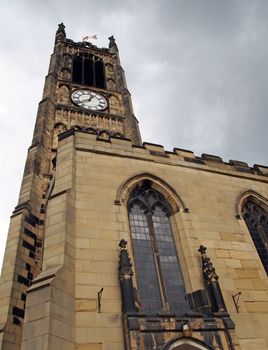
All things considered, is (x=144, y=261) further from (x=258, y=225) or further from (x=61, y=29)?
(x=61, y=29)

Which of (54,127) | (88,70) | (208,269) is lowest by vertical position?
(208,269)

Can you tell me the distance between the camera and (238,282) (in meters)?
9.21

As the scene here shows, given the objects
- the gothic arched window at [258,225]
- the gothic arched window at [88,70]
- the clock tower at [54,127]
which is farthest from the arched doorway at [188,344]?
the gothic arched window at [88,70]

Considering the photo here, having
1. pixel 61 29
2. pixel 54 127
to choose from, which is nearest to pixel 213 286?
pixel 54 127

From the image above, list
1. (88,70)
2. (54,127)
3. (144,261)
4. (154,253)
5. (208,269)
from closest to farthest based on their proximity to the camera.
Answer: (208,269) < (144,261) < (154,253) < (54,127) < (88,70)

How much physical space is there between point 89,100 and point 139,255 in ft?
64.1

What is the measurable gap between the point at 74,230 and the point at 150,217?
2.67 m

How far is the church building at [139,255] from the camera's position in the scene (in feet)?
23.4

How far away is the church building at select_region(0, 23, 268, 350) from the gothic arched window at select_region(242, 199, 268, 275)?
4 cm

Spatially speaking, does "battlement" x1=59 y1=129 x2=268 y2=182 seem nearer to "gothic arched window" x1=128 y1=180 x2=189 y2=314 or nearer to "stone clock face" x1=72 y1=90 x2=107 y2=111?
"gothic arched window" x1=128 y1=180 x2=189 y2=314

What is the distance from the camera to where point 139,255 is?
364 inches

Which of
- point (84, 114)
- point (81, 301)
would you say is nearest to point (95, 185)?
point (81, 301)

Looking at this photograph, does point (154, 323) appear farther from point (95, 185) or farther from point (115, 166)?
point (115, 166)

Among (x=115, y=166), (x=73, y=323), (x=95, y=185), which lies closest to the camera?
(x=73, y=323)
